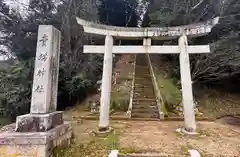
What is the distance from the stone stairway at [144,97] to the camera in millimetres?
9102

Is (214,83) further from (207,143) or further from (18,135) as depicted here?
(18,135)

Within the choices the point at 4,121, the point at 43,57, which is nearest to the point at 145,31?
the point at 43,57

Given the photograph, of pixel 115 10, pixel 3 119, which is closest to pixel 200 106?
pixel 3 119

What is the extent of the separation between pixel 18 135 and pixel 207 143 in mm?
5027

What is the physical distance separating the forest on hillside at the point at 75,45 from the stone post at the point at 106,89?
4.95 metres

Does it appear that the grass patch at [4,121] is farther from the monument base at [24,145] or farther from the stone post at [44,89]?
the monument base at [24,145]

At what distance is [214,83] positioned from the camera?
13.6 m

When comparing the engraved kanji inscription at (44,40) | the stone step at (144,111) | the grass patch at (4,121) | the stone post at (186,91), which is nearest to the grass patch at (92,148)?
the stone post at (186,91)

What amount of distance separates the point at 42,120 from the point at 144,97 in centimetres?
707

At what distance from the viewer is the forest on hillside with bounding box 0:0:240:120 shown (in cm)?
1066

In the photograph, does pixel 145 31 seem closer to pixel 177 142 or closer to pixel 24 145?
pixel 177 142

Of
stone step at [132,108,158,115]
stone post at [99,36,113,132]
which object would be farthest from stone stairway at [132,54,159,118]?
stone post at [99,36,113,132]

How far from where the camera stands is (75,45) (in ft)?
40.6

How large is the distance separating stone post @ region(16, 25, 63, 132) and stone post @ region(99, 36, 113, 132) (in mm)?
1550
